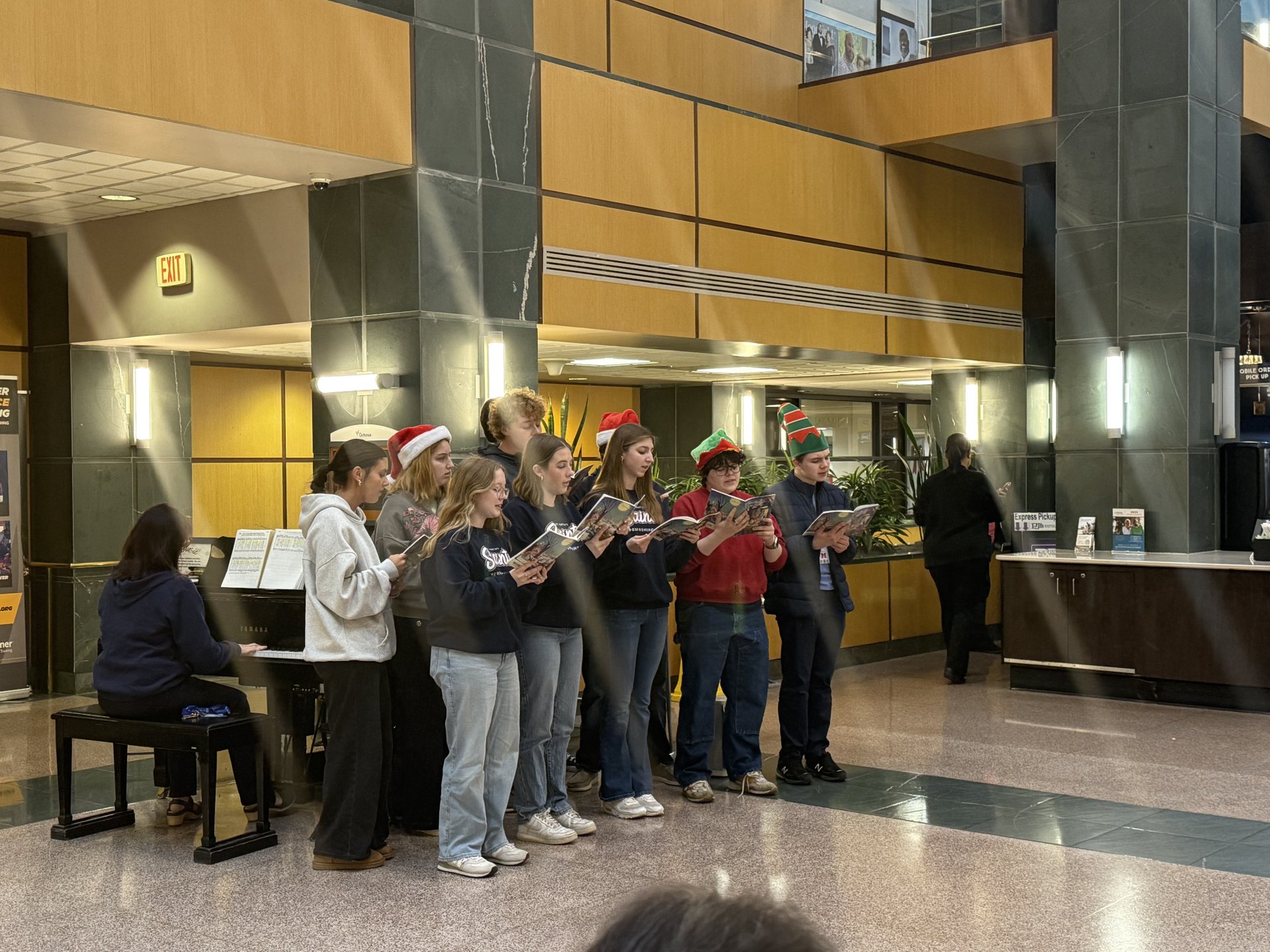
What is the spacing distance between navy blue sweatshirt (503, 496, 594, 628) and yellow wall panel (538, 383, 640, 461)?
970 centimetres

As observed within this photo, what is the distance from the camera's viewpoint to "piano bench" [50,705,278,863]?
17.2 feet

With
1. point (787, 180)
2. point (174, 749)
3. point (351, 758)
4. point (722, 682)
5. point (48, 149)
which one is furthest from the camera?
point (787, 180)

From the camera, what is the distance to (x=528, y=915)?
4.57m

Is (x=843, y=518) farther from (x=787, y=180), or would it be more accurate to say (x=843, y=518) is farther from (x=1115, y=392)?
(x=787, y=180)

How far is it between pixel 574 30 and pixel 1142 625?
5.57m

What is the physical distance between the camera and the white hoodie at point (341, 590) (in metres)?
5.05

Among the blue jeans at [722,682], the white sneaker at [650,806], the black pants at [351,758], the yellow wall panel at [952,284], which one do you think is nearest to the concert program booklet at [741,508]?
the blue jeans at [722,682]

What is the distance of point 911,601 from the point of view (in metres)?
11.0

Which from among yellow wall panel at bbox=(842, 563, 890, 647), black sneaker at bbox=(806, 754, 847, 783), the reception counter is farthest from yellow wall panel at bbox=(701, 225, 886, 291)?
black sneaker at bbox=(806, 754, 847, 783)

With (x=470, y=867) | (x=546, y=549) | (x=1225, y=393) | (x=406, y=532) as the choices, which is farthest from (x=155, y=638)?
(x=1225, y=393)

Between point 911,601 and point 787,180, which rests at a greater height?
point 787,180

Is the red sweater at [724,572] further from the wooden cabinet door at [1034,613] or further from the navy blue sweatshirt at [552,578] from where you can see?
the wooden cabinet door at [1034,613]

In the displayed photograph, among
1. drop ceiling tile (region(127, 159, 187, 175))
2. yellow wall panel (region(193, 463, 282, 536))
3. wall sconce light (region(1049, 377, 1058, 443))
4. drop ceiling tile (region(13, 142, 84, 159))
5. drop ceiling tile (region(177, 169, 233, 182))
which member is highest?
drop ceiling tile (region(13, 142, 84, 159))

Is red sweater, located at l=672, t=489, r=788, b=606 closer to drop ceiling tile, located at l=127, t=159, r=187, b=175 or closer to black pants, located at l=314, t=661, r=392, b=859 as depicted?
black pants, located at l=314, t=661, r=392, b=859
